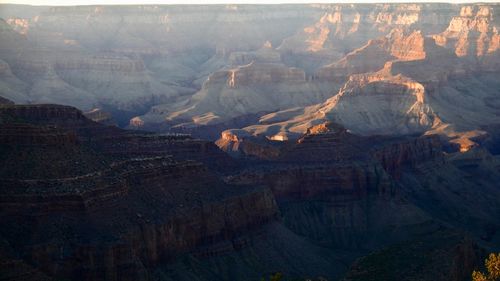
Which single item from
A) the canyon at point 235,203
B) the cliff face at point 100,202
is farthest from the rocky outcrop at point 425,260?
the cliff face at point 100,202

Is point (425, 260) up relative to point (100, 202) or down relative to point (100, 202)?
down

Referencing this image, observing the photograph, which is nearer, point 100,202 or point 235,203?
point 100,202

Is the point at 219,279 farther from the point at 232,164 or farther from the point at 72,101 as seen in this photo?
the point at 72,101

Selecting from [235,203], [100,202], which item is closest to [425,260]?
[235,203]

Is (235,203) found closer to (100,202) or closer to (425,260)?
(100,202)

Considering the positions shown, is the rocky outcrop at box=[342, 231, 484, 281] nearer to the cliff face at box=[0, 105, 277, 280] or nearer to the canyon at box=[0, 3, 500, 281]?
the canyon at box=[0, 3, 500, 281]

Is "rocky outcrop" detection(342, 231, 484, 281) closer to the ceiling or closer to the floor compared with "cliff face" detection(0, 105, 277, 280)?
closer to the floor

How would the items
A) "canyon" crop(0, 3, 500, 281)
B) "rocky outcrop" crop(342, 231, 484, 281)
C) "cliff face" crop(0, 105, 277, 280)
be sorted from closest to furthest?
1. "cliff face" crop(0, 105, 277, 280)
2. "canyon" crop(0, 3, 500, 281)
3. "rocky outcrop" crop(342, 231, 484, 281)

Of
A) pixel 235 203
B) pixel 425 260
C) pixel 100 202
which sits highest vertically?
pixel 100 202

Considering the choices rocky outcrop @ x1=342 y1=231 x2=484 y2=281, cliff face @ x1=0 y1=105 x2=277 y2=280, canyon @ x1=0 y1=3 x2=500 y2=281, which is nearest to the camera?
cliff face @ x1=0 y1=105 x2=277 y2=280

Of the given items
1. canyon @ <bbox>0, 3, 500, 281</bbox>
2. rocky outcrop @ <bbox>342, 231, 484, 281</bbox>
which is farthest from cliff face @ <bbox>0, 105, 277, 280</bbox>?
rocky outcrop @ <bbox>342, 231, 484, 281</bbox>

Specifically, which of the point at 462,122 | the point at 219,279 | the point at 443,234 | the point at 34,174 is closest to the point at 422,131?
the point at 462,122
